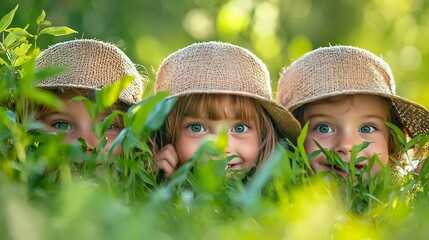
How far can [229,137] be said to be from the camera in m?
3.01

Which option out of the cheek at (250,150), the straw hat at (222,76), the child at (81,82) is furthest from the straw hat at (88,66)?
the cheek at (250,150)

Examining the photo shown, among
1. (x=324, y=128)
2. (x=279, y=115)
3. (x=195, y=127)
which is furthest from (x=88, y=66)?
(x=324, y=128)

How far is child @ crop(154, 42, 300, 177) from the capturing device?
301 centimetres

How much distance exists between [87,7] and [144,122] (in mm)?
7057

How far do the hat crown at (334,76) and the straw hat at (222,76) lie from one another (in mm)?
155

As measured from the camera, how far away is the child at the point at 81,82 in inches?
117

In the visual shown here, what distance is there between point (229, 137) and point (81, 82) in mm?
516

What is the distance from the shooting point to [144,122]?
1447 millimetres

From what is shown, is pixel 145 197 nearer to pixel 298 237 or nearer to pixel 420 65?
pixel 298 237

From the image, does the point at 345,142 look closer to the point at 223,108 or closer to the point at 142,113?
the point at 223,108

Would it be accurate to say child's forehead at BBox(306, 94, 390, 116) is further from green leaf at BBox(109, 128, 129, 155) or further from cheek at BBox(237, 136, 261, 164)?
green leaf at BBox(109, 128, 129, 155)

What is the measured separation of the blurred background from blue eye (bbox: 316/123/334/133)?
437cm

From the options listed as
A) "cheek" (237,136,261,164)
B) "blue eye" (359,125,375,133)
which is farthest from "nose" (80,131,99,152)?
"blue eye" (359,125,375,133)

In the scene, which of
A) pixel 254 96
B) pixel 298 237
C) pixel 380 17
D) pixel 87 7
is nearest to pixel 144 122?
pixel 298 237
